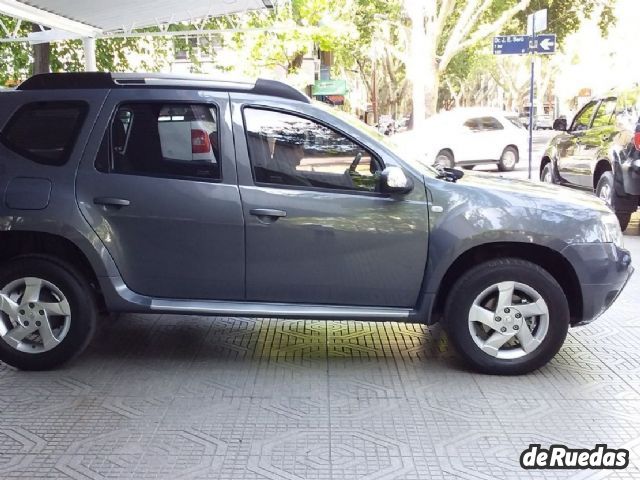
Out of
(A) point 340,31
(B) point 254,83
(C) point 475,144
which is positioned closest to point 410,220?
(B) point 254,83

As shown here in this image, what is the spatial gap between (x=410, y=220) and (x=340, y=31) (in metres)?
19.0

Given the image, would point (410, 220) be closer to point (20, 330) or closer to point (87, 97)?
point (87, 97)

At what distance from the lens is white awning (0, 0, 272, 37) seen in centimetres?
971

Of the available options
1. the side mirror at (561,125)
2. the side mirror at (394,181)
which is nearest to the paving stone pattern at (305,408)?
the side mirror at (394,181)

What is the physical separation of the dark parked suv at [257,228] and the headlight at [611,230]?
0.5 inches

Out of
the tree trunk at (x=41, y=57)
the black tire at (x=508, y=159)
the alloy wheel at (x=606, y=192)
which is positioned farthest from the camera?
the black tire at (x=508, y=159)

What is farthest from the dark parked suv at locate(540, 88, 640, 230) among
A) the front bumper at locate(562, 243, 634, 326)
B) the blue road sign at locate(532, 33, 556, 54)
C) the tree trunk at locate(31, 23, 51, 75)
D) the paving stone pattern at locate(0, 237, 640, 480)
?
the tree trunk at locate(31, 23, 51, 75)

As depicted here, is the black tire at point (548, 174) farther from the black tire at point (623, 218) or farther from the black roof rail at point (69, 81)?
the black roof rail at point (69, 81)

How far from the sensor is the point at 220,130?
15.5 ft

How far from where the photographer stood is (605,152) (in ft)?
33.0

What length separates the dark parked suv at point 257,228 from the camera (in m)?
4.63

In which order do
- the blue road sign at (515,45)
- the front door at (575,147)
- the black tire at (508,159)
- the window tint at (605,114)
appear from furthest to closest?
the black tire at (508,159), the blue road sign at (515,45), the front door at (575,147), the window tint at (605,114)

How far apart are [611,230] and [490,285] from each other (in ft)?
2.99

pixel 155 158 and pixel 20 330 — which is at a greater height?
pixel 155 158
